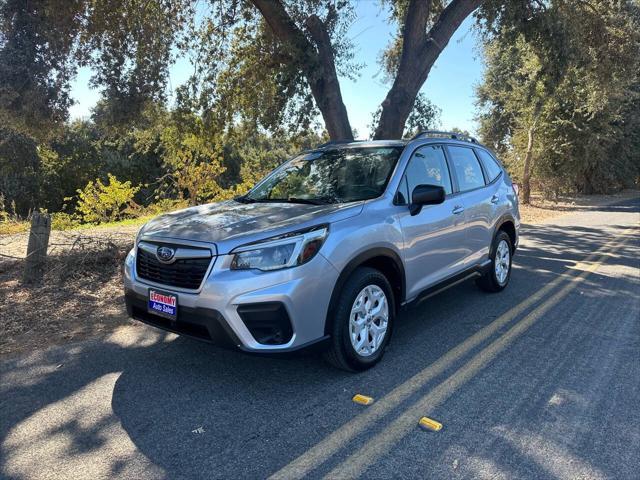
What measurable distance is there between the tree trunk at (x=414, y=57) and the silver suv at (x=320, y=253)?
191 inches

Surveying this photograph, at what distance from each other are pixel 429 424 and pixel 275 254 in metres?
1.54

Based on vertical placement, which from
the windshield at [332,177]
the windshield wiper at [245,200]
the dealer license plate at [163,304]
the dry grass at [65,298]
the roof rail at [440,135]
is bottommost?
the dry grass at [65,298]

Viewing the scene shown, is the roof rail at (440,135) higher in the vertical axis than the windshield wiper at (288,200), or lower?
higher

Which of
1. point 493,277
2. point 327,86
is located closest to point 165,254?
point 493,277

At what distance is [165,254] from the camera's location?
369 cm

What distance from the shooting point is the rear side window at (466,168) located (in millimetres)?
5469

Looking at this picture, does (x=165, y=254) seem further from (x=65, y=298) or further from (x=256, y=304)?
(x=65, y=298)

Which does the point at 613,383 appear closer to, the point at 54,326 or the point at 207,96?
the point at 54,326

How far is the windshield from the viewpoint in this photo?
447 centimetres

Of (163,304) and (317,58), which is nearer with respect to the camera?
(163,304)

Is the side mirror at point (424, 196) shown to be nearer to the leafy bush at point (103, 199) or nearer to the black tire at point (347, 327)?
the black tire at point (347, 327)

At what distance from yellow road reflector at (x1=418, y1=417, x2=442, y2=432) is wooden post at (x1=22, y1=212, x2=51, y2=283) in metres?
5.53

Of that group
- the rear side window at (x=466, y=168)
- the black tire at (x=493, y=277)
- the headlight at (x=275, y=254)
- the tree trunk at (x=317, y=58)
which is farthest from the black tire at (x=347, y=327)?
the tree trunk at (x=317, y=58)

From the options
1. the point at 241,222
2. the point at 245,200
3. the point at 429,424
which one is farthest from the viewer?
the point at 245,200
